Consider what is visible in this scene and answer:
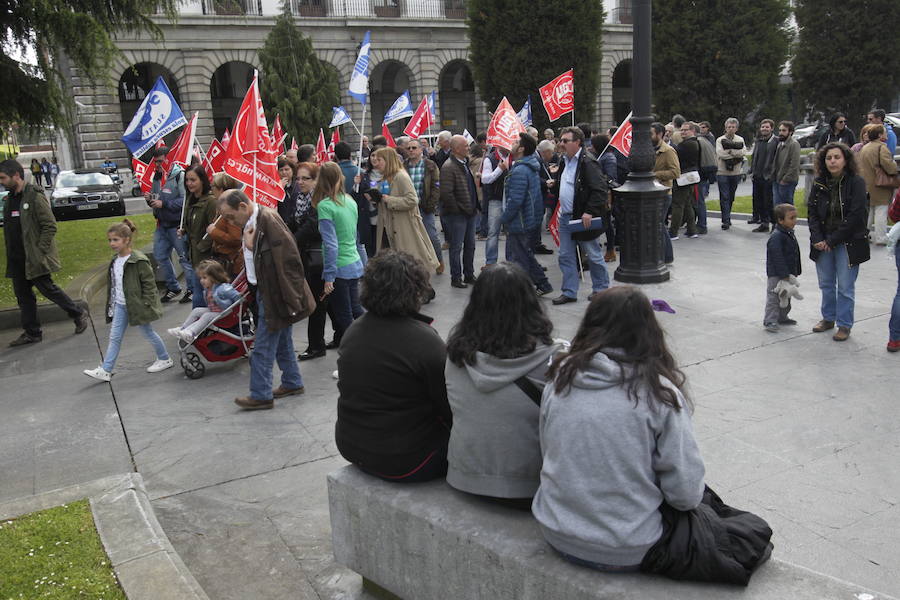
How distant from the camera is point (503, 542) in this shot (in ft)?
10.2

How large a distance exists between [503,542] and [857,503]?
2314mm

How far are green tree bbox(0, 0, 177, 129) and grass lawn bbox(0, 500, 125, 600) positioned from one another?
9.55 m

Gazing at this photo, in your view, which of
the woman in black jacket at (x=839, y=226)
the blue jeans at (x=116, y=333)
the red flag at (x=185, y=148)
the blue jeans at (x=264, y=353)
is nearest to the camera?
the blue jeans at (x=264, y=353)

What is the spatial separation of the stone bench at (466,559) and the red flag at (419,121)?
11147 mm

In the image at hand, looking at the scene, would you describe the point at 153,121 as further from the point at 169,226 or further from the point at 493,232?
the point at 493,232

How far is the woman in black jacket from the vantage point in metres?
7.00

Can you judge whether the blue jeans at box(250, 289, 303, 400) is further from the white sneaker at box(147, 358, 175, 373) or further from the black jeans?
the black jeans

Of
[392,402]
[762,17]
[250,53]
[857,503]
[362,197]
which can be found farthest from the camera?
[250,53]

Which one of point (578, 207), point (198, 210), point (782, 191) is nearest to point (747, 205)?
point (782, 191)

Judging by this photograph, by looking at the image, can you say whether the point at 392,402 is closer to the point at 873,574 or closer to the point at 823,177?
the point at 873,574

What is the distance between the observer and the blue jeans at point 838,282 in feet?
23.4

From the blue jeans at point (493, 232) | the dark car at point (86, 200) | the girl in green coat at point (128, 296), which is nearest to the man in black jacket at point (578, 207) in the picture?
the blue jeans at point (493, 232)

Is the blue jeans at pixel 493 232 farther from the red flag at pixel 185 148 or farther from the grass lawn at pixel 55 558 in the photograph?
the grass lawn at pixel 55 558

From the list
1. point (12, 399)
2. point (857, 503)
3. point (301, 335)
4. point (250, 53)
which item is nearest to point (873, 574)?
point (857, 503)
